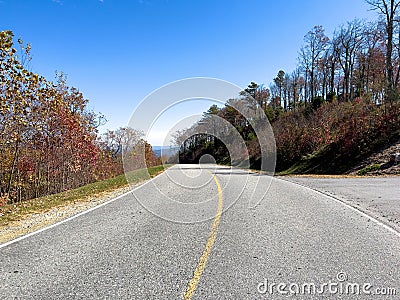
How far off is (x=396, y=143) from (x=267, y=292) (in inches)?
897

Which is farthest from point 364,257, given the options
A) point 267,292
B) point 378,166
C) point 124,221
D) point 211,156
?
point 211,156

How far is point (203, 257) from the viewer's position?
4.78 m

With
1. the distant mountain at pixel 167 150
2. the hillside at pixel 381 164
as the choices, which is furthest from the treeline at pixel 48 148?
the hillside at pixel 381 164

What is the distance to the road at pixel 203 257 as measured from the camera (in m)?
3.75

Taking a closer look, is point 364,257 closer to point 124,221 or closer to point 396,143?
point 124,221

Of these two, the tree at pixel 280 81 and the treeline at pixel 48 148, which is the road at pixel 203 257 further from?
the tree at pixel 280 81

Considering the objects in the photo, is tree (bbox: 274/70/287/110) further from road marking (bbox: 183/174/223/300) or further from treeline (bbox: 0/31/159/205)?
road marking (bbox: 183/174/223/300)

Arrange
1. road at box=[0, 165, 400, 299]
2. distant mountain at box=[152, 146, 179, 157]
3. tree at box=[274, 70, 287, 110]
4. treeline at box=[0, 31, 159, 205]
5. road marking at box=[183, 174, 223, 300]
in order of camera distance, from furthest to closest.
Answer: tree at box=[274, 70, 287, 110] → distant mountain at box=[152, 146, 179, 157] → treeline at box=[0, 31, 159, 205] → road at box=[0, 165, 400, 299] → road marking at box=[183, 174, 223, 300]

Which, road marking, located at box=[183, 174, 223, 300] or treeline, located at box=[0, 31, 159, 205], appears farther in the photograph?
treeline, located at box=[0, 31, 159, 205]

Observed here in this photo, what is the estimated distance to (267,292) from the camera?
3.66 m

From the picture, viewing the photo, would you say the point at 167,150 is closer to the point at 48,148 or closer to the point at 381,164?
the point at 48,148

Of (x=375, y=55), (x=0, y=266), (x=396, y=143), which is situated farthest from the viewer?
(x=375, y=55)

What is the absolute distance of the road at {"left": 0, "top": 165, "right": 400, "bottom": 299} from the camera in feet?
12.3

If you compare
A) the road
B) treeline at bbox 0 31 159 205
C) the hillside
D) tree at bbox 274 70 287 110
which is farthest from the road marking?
tree at bbox 274 70 287 110
